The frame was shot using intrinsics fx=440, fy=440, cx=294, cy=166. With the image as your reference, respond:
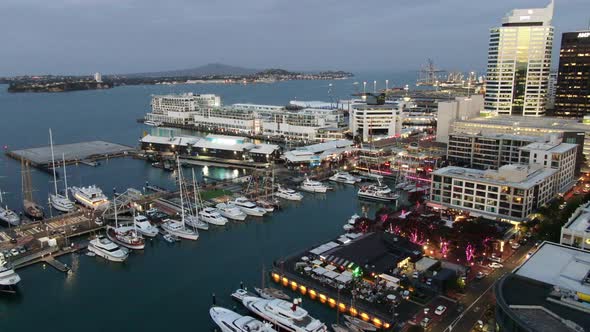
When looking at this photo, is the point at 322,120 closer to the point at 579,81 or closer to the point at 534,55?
the point at 534,55

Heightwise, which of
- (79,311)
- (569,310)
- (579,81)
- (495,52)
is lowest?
(79,311)

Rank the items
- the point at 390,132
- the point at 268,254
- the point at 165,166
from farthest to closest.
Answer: the point at 390,132 < the point at 165,166 < the point at 268,254

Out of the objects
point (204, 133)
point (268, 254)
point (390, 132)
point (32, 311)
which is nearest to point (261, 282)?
point (268, 254)

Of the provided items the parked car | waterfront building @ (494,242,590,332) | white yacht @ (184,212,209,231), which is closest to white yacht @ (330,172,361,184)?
white yacht @ (184,212,209,231)

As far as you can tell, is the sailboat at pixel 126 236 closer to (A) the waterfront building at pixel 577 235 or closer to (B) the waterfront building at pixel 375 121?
(A) the waterfront building at pixel 577 235

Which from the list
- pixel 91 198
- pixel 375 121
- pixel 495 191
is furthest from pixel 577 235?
pixel 375 121

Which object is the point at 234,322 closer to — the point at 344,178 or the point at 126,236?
the point at 126,236
